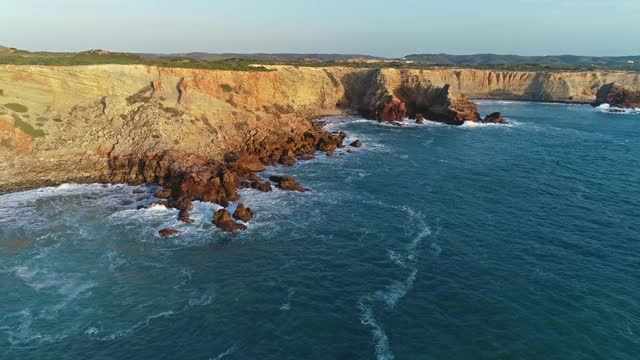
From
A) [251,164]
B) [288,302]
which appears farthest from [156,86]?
[288,302]

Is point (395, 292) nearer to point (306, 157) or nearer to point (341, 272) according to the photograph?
point (341, 272)

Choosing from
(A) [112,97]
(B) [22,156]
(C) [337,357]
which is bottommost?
(C) [337,357]

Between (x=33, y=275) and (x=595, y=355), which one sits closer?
(x=595, y=355)

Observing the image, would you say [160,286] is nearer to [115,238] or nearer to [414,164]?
[115,238]

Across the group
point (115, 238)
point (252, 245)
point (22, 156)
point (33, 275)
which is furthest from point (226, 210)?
point (22, 156)

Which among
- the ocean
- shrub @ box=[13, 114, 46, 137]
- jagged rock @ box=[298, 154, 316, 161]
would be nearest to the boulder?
the ocean

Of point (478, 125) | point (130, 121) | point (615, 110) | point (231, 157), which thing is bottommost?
point (231, 157)
